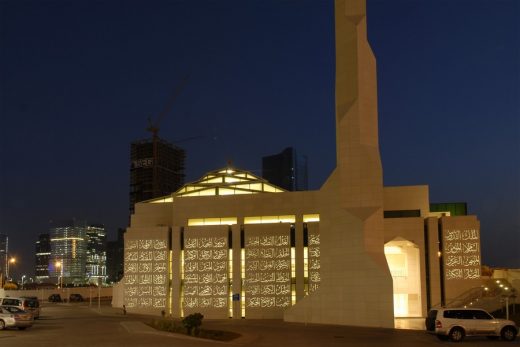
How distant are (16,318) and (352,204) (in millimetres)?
23618

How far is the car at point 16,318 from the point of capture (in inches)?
1489

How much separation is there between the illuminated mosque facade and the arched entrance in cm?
8

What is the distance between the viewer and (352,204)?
45281 millimetres

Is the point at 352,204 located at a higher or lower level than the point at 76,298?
higher

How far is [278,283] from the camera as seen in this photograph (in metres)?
55.9

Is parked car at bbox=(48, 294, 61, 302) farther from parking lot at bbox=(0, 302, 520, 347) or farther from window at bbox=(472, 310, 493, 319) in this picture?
window at bbox=(472, 310, 493, 319)

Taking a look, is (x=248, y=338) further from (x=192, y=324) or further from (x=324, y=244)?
(x=324, y=244)

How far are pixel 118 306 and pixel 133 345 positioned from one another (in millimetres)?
54055

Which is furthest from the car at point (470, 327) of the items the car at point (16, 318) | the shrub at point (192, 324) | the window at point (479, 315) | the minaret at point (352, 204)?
the car at point (16, 318)

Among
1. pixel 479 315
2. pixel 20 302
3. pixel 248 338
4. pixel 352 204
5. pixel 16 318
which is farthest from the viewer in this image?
pixel 352 204

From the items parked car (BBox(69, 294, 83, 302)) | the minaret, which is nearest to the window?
the minaret

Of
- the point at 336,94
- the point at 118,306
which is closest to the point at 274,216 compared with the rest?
the point at 336,94

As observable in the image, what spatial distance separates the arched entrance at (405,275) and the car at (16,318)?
28508 millimetres

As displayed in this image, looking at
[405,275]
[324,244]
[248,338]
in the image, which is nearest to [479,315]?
[248,338]
